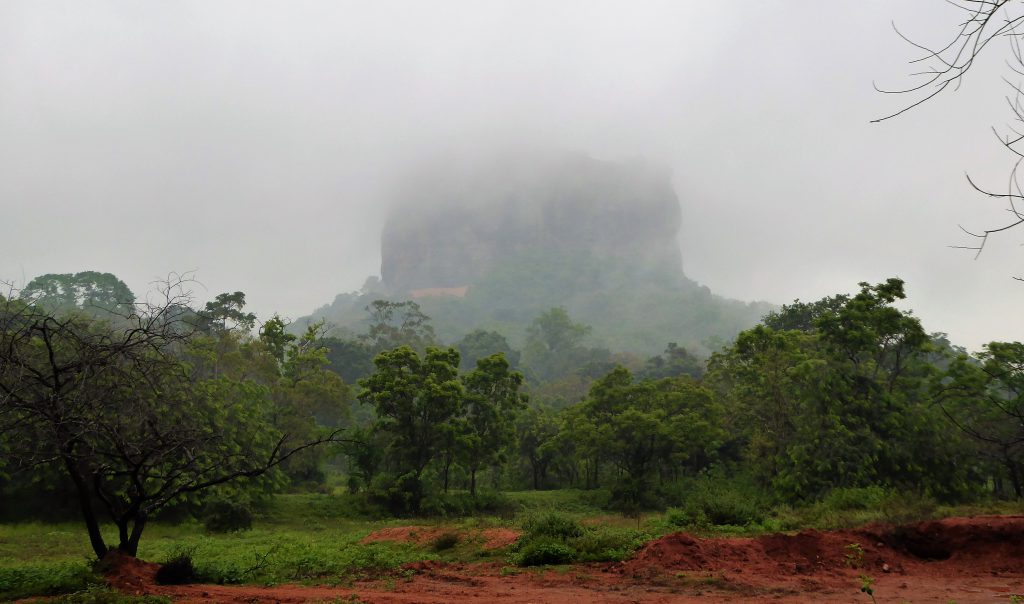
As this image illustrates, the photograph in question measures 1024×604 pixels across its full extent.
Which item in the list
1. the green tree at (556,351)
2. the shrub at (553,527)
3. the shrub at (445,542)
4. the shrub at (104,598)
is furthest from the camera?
the green tree at (556,351)

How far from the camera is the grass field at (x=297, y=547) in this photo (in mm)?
9336

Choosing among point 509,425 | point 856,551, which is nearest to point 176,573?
point 856,551

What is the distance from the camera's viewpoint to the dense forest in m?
9.50

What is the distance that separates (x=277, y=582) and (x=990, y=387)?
26.6 metres

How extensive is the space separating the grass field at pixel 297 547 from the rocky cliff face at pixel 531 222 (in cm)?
14380

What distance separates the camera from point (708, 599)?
25.6 ft

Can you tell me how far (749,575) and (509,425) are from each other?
60.0 feet

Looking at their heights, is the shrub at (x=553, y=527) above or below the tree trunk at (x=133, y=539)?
below

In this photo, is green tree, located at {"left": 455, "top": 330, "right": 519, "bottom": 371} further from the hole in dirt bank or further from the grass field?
the hole in dirt bank

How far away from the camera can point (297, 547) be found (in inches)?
542

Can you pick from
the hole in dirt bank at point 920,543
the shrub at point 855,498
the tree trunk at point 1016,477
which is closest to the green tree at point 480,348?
the tree trunk at point 1016,477

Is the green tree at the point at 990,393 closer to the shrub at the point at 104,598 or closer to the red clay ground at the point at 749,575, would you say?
the red clay ground at the point at 749,575

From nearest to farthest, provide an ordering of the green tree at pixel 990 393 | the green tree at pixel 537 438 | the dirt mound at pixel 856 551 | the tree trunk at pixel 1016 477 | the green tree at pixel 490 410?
the dirt mound at pixel 856 551
the tree trunk at pixel 1016 477
the green tree at pixel 990 393
the green tree at pixel 490 410
the green tree at pixel 537 438

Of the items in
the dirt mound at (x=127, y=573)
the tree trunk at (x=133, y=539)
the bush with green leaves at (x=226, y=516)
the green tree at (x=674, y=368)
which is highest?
the green tree at (x=674, y=368)
